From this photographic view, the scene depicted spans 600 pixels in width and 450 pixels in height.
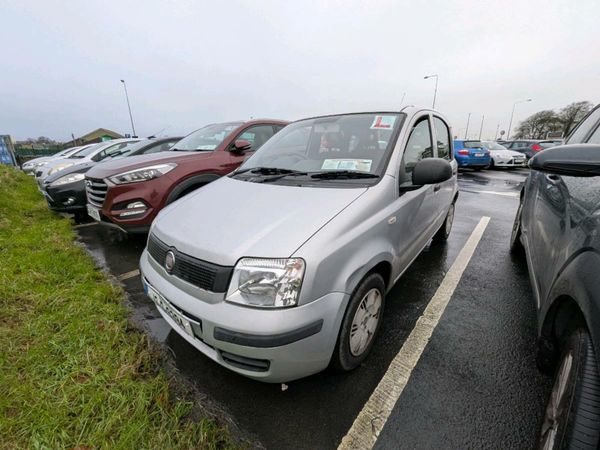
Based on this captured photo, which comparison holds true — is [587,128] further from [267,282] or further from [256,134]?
[256,134]

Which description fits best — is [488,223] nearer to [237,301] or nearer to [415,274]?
[415,274]

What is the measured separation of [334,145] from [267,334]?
1.73m

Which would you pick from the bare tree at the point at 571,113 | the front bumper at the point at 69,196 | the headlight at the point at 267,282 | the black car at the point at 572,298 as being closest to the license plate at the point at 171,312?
the headlight at the point at 267,282

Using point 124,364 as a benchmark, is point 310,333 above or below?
above

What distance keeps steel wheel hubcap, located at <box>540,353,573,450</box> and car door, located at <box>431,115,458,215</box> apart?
74.4 inches

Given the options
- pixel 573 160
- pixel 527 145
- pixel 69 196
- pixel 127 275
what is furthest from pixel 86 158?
pixel 527 145

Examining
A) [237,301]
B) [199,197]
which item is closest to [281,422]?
[237,301]

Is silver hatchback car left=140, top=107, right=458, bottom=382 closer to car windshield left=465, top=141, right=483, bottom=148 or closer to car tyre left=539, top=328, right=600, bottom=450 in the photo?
car tyre left=539, top=328, right=600, bottom=450

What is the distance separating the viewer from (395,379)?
1802mm

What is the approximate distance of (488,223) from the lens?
501 centimetres

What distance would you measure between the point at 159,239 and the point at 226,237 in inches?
24.8

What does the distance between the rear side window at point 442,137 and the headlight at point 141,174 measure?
3203 millimetres

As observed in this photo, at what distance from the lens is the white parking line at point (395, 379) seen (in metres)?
1.46

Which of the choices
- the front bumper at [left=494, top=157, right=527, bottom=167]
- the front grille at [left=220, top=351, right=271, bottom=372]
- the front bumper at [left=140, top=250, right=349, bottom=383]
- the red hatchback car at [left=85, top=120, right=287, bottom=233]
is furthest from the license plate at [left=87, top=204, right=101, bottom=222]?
the front bumper at [left=494, top=157, right=527, bottom=167]
